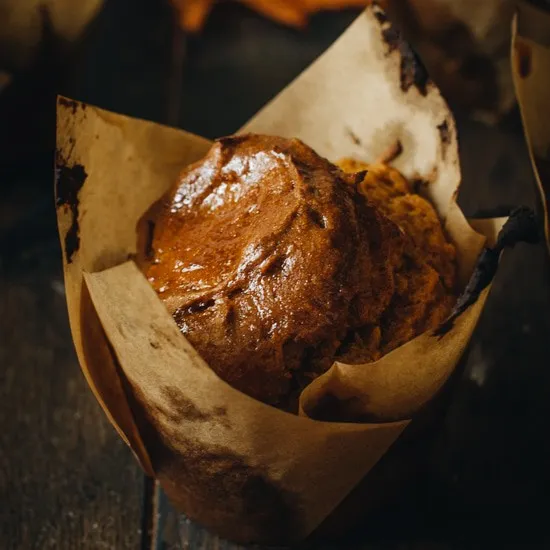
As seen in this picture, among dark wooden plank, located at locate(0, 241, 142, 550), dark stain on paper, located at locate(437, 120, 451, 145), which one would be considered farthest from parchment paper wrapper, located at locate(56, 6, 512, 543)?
dark wooden plank, located at locate(0, 241, 142, 550)

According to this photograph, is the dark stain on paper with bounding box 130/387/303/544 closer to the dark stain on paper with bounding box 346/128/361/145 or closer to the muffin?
the muffin

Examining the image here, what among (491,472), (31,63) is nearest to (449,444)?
(491,472)

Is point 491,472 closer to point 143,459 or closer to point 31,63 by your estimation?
point 143,459

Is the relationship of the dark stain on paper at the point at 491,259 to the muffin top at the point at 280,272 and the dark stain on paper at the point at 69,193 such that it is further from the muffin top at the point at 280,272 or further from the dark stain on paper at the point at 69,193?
the dark stain on paper at the point at 69,193

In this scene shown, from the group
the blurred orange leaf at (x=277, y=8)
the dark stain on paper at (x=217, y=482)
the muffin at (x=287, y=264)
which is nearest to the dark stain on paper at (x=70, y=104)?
the muffin at (x=287, y=264)

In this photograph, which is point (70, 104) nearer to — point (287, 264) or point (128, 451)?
point (287, 264)

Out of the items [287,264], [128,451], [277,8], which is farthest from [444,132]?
[277,8]
